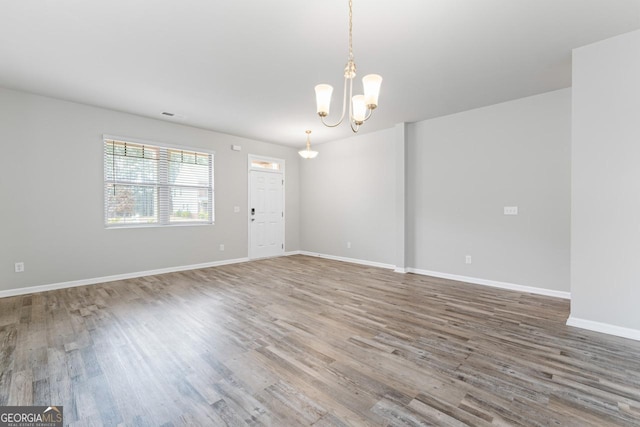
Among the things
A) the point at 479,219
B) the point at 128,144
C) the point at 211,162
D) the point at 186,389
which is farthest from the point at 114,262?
the point at 479,219

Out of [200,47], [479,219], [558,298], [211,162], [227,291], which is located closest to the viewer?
[200,47]

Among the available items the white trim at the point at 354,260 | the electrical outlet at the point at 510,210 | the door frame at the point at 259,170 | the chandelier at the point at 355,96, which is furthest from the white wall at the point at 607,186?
the door frame at the point at 259,170

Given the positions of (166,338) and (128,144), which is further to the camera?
(128,144)

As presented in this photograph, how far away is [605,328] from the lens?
2676mm

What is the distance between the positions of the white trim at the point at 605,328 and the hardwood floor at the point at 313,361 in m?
0.10

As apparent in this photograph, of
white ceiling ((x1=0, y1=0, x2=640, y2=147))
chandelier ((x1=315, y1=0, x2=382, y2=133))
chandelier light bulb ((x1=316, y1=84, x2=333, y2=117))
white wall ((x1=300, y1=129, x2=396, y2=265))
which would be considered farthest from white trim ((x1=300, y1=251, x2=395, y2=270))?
chandelier light bulb ((x1=316, y1=84, x2=333, y2=117))

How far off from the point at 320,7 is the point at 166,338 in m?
3.18

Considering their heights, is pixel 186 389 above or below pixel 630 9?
below

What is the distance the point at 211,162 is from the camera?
579 cm

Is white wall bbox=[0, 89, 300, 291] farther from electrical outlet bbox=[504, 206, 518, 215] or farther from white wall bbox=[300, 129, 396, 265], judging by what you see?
electrical outlet bbox=[504, 206, 518, 215]

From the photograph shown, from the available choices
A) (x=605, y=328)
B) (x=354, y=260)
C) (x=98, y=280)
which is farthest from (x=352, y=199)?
(x=98, y=280)

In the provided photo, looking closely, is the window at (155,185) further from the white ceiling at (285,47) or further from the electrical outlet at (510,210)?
the electrical outlet at (510,210)

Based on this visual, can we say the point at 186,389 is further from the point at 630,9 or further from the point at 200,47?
the point at 630,9

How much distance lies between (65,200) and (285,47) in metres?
4.06
